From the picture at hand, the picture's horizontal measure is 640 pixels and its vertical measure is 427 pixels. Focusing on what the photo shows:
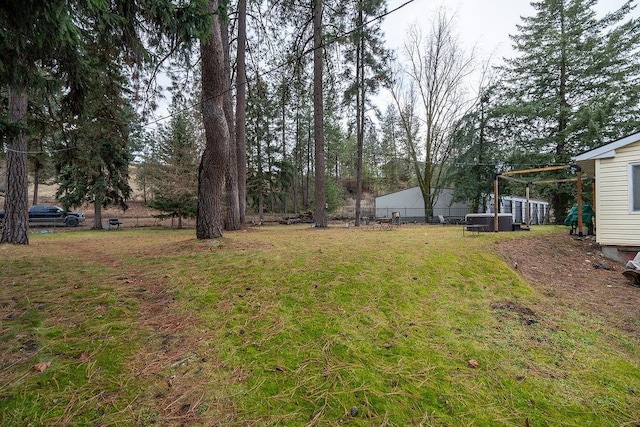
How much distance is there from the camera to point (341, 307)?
2723mm

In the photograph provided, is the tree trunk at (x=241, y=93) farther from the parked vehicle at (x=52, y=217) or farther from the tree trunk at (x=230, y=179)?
the parked vehicle at (x=52, y=217)

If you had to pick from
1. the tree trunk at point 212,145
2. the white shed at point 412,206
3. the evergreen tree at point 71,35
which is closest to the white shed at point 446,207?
the white shed at point 412,206

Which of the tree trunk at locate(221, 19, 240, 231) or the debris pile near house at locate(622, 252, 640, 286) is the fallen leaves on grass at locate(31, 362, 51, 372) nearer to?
the debris pile near house at locate(622, 252, 640, 286)

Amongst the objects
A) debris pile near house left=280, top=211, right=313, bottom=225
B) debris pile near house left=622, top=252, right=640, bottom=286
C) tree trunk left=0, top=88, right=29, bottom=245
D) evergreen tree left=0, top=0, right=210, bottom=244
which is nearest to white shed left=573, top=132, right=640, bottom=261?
debris pile near house left=622, top=252, right=640, bottom=286

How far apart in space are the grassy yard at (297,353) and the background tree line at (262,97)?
2.52 metres

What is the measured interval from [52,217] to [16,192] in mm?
16538

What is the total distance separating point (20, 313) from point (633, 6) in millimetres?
24869

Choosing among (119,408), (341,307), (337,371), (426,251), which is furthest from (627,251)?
(119,408)

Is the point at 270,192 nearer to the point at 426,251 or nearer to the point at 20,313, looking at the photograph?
the point at 426,251

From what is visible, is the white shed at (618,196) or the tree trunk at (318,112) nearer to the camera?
the white shed at (618,196)

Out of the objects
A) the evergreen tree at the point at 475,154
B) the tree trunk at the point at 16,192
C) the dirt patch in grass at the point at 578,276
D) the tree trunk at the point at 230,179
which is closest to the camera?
the dirt patch in grass at the point at 578,276

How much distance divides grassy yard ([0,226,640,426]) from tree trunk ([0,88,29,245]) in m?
6.33

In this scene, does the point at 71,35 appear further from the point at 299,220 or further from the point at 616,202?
the point at 299,220

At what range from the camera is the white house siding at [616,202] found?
7355 millimetres
